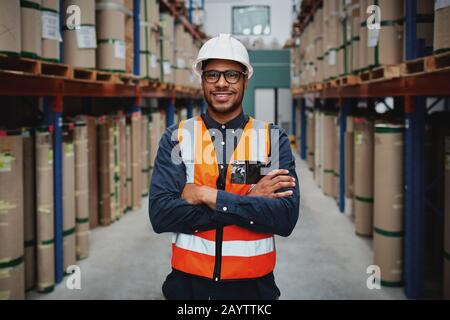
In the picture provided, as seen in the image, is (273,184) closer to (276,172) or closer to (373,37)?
(276,172)

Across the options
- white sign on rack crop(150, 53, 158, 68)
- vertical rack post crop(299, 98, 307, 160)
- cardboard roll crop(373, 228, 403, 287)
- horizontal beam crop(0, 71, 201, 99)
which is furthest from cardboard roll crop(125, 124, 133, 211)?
vertical rack post crop(299, 98, 307, 160)

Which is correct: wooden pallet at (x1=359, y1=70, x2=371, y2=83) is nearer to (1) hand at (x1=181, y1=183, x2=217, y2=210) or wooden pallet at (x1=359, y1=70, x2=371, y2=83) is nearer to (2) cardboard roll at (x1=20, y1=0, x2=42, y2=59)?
(2) cardboard roll at (x1=20, y1=0, x2=42, y2=59)

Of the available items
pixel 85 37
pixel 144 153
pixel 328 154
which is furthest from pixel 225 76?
pixel 328 154

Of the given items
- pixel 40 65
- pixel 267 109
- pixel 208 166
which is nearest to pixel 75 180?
pixel 40 65

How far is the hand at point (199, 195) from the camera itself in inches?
79.2

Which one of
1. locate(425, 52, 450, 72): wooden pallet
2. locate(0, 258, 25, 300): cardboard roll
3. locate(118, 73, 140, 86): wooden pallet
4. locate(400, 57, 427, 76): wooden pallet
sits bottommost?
locate(0, 258, 25, 300): cardboard roll

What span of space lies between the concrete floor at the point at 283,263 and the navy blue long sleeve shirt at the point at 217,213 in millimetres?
1888

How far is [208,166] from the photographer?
6.93ft

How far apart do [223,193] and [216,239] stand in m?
0.21

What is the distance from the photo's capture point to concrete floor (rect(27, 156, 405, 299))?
4012 mm

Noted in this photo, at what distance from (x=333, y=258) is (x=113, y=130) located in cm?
312

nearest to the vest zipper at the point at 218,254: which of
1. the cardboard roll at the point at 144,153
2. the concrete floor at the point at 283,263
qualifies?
the concrete floor at the point at 283,263

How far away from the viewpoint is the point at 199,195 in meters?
2.05
